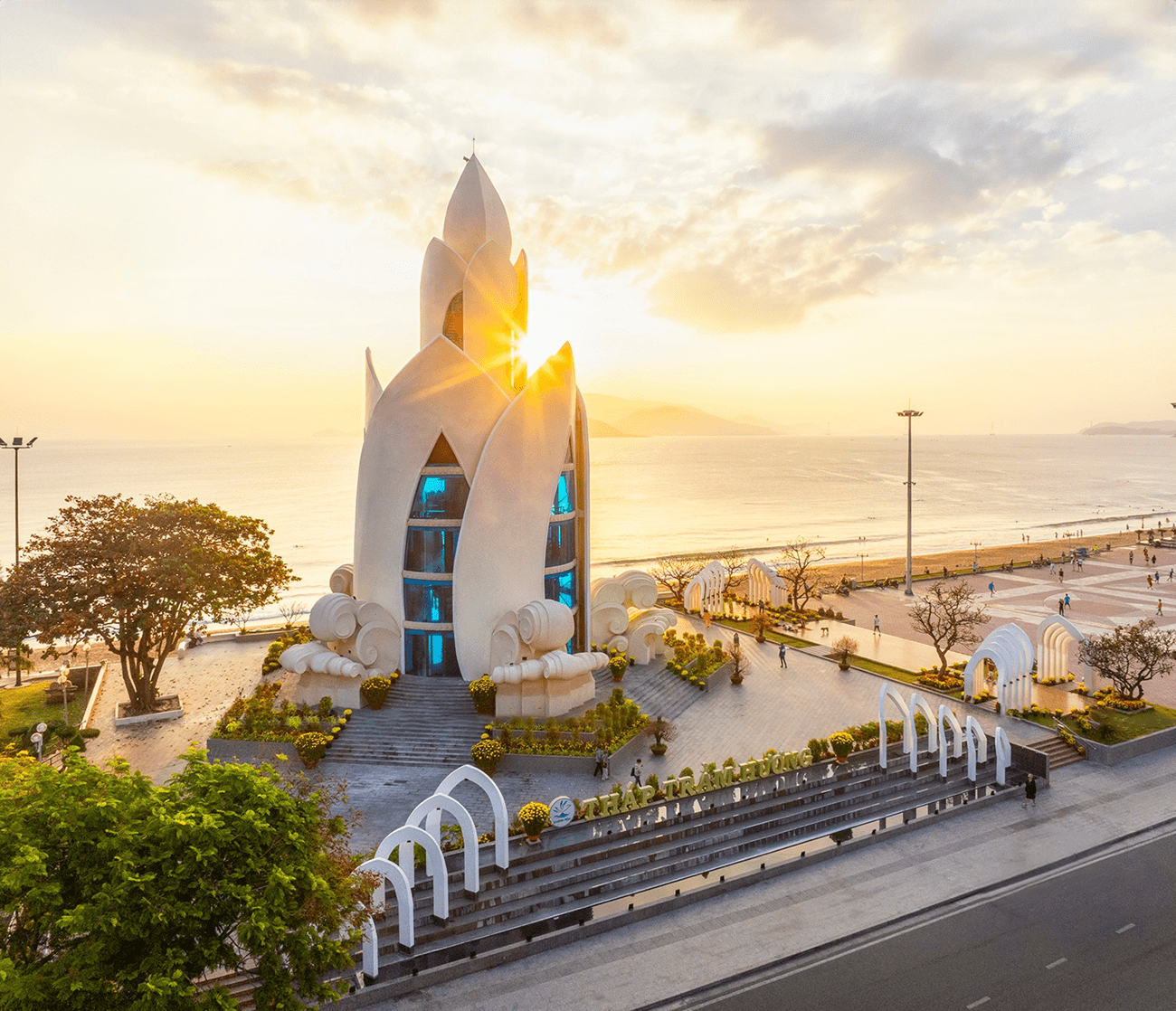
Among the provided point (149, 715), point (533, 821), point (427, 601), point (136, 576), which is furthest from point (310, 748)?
point (136, 576)

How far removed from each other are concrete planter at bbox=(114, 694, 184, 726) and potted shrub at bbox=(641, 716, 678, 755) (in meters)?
17.8

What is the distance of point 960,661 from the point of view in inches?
1419

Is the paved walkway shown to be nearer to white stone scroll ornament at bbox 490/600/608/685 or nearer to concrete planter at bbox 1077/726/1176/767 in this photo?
concrete planter at bbox 1077/726/1176/767

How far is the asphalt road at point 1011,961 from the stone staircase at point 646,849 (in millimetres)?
3280

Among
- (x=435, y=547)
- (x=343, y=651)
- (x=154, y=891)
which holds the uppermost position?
(x=435, y=547)

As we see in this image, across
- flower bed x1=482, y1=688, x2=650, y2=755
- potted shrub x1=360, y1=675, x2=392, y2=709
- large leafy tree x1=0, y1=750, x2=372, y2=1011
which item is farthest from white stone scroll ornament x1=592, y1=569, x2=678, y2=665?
large leafy tree x1=0, y1=750, x2=372, y2=1011

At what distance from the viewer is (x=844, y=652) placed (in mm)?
35688

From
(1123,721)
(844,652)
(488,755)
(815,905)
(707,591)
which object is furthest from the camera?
(707,591)

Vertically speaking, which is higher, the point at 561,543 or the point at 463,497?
the point at 463,497

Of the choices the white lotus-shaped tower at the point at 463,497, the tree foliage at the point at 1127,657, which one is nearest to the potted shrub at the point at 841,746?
the white lotus-shaped tower at the point at 463,497

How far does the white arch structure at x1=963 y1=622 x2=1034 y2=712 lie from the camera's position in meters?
28.6

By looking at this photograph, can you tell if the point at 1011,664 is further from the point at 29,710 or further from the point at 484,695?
the point at 29,710

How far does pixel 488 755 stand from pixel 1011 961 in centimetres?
1431

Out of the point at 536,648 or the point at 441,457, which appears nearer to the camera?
the point at 536,648
